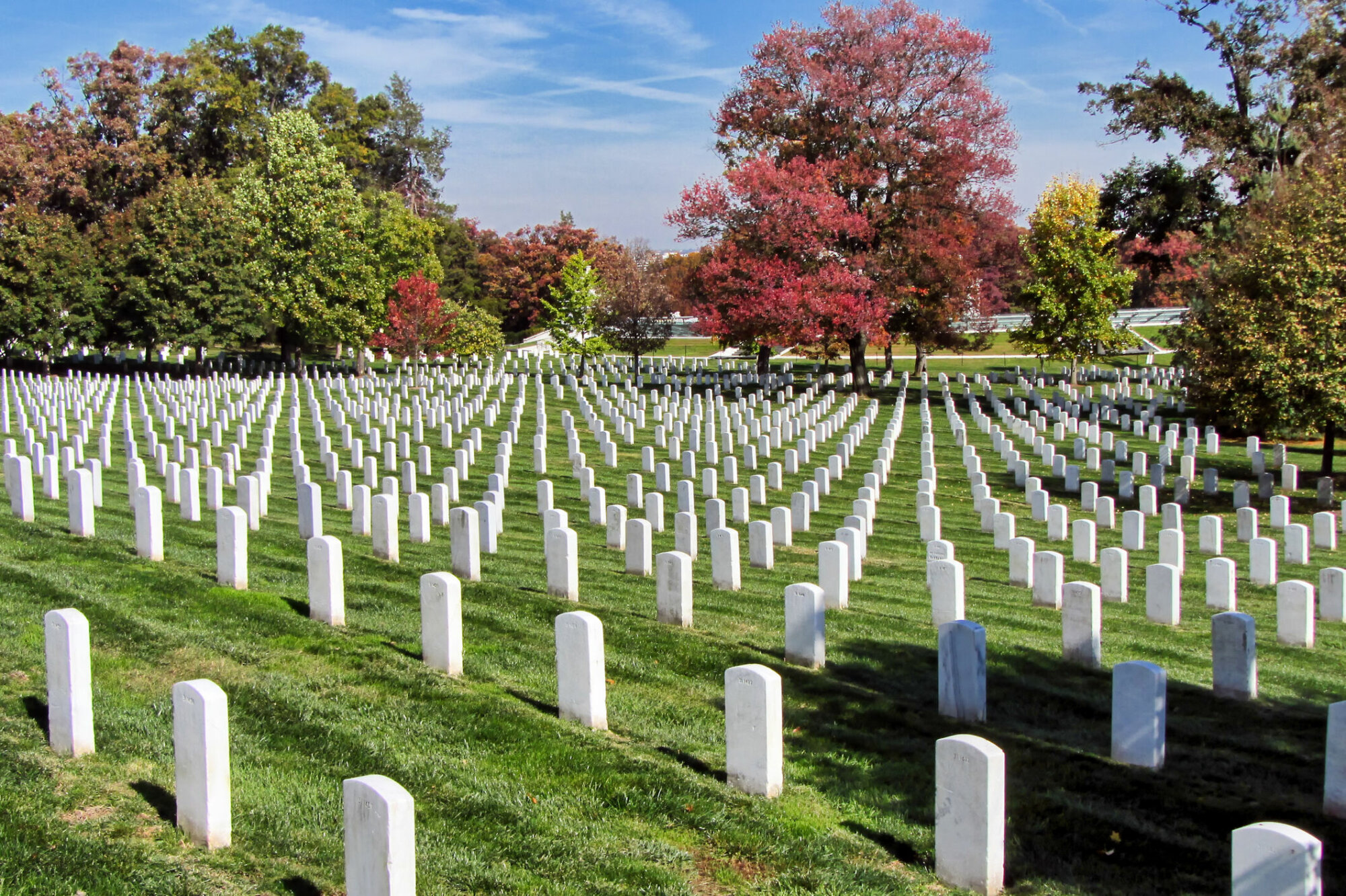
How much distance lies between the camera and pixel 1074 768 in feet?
22.2

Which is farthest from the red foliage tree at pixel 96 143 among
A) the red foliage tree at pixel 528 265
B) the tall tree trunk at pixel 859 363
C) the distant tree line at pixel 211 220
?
the tall tree trunk at pixel 859 363

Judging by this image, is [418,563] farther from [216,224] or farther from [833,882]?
[216,224]

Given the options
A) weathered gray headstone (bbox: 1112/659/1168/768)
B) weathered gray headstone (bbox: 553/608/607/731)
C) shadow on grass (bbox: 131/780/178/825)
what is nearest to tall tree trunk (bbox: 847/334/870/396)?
weathered gray headstone (bbox: 1112/659/1168/768)

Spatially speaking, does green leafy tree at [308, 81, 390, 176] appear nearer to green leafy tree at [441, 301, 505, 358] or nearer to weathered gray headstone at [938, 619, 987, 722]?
→ green leafy tree at [441, 301, 505, 358]

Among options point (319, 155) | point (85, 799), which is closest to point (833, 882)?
point (85, 799)

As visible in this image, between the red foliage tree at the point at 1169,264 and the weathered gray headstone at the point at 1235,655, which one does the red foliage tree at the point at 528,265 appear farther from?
the weathered gray headstone at the point at 1235,655

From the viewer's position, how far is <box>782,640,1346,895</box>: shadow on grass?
5.53 meters

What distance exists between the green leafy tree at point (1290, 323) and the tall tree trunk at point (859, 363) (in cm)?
2022

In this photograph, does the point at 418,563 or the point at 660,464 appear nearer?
the point at 418,563

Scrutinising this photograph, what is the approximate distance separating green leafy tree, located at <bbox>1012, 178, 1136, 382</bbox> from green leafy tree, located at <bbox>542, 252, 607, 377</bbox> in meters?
21.1

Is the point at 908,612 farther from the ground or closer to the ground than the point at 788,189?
closer to the ground

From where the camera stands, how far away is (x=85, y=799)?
225 inches

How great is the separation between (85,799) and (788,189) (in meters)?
35.1

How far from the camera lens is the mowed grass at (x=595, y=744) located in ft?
17.2
